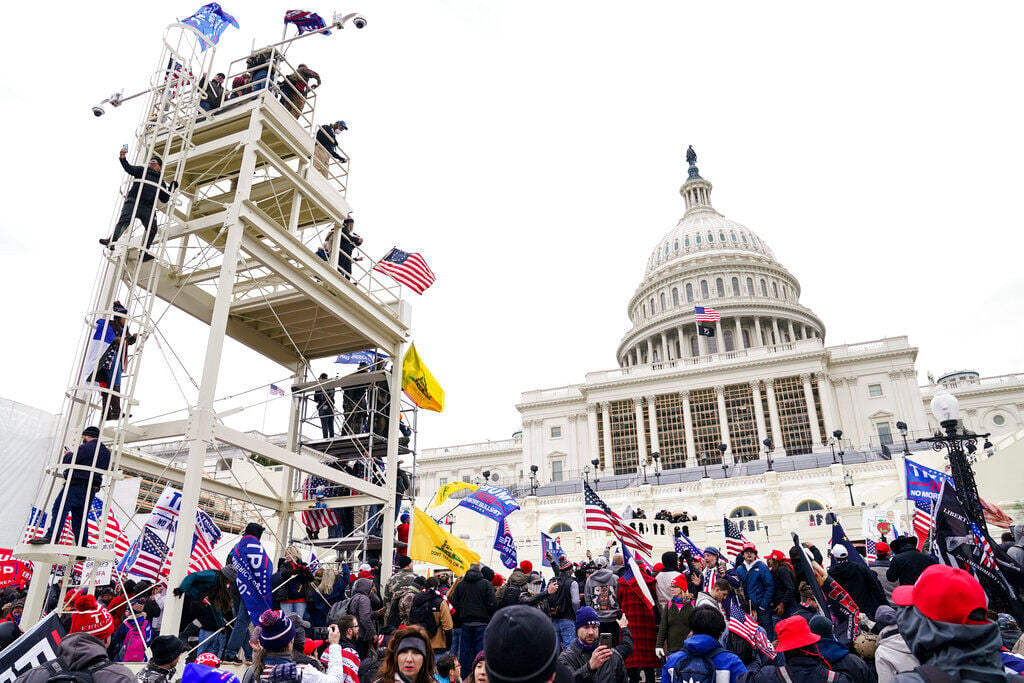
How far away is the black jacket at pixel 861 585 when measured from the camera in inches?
356

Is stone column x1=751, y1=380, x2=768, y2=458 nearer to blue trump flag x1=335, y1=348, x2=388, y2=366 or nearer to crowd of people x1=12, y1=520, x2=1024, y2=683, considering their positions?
blue trump flag x1=335, y1=348, x2=388, y2=366

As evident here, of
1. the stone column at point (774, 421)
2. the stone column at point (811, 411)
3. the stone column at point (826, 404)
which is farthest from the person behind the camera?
the stone column at point (826, 404)

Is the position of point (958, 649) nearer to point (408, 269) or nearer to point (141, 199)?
point (141, 199)

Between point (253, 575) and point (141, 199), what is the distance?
24.5 feet

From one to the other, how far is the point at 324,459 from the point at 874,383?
5793 centimetres

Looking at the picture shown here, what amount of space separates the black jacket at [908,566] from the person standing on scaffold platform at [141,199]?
12.5 m

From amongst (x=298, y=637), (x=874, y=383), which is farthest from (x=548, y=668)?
(x=874, y=383)

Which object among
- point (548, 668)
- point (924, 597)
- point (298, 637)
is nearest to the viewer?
point (548, 668)

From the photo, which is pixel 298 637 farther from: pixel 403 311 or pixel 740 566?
pixel 403 311

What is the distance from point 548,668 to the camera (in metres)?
2.92

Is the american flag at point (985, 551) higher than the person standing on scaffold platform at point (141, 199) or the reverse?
the reverse

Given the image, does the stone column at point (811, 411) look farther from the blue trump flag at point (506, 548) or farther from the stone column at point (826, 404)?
the blue trump flag at point (506, 548)

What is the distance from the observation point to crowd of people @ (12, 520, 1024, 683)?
321cm

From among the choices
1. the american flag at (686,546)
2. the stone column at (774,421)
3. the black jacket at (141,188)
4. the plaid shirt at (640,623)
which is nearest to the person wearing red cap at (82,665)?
the plaid shirt at (640,623)
